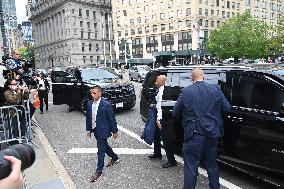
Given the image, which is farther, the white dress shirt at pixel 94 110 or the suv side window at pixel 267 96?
the white dress shirt at pixel 94 110

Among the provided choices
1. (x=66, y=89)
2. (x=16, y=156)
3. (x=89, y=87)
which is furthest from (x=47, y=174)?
(x=66, y=89)

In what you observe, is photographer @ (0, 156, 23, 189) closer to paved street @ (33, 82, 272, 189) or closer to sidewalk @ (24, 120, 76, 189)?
paved street @ (33, 82, 272, 189)

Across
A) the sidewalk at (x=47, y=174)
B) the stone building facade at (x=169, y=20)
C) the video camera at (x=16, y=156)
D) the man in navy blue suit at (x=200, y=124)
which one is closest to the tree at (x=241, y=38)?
the stone building facade at (x=169, y=20)

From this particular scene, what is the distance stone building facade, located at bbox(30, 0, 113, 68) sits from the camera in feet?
336

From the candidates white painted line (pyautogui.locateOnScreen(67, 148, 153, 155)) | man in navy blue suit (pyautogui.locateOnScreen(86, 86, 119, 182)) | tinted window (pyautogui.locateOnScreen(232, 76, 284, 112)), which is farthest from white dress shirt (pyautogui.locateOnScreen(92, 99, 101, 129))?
tinted window (pyautogui.locateOnScreen(232, 76, 284, 112))

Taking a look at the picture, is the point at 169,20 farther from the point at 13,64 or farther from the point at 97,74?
the point at 13,64

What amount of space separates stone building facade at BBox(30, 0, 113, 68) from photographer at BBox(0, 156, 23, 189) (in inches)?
3726

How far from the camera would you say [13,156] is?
1.70 metres

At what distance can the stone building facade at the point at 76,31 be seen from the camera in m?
102

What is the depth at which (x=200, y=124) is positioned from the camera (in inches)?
177

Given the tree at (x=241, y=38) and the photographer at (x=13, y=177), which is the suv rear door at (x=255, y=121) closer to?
the photographer at (x=13, y=177)

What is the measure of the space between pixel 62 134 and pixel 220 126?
6268 mm

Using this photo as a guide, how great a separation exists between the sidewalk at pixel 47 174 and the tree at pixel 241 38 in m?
48.0

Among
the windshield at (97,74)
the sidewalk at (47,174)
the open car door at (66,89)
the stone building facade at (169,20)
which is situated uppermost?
the stone building facade at (169,20)
